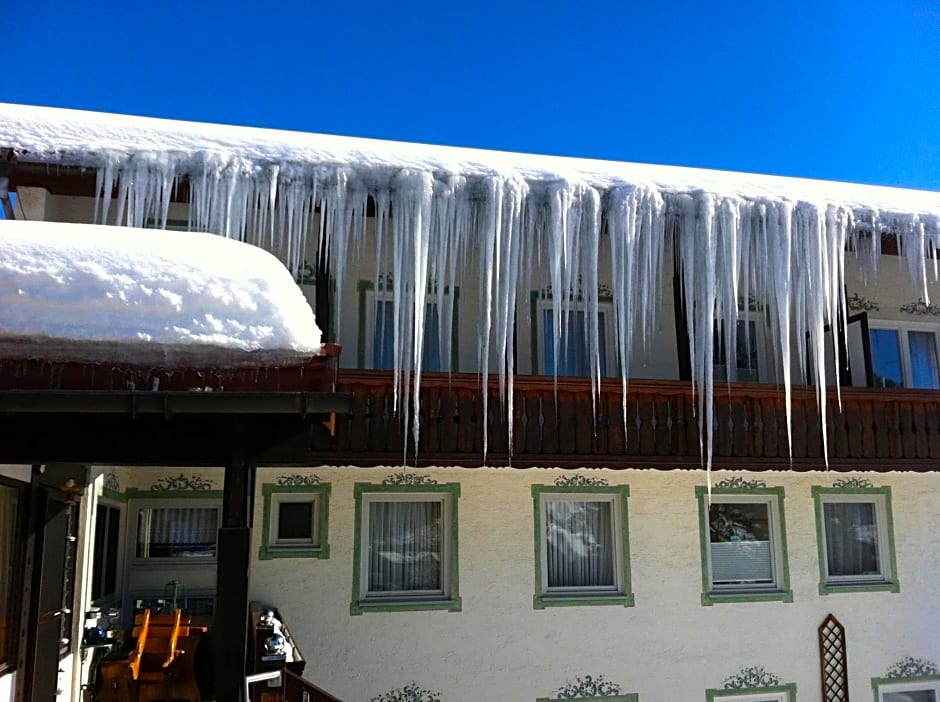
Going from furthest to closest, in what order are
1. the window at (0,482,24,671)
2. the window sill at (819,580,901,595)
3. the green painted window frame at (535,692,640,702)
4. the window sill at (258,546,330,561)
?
the window sill at (819,580,901,595) → the green painted window frame at (535,692,640,702) → the window sill at (258,546,330,561) → the window at (0,482,24,671)

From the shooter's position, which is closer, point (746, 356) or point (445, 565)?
point (445, 565)

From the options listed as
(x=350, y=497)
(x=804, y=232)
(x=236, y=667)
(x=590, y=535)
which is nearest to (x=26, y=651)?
(x=236, y=667)

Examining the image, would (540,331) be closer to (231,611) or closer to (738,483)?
(738,483)

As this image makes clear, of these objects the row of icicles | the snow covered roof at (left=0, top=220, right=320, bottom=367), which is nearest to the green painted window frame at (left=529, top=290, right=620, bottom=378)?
the row of icicles

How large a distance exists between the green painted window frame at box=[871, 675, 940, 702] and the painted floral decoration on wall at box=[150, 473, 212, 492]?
738 cm

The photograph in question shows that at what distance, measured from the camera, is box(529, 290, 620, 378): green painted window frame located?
9.29 m

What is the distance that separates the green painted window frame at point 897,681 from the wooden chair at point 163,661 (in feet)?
23.2

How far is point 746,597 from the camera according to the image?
9.15 m

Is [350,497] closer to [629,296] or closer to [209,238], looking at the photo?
[629,296]

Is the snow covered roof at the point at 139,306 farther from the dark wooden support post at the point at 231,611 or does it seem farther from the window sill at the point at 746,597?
the window sill at the point at 746,597

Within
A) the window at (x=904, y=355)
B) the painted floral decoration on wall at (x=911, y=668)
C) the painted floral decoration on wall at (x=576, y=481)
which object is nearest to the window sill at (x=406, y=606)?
the painted floral decoration on wall at (x=576, y=481)

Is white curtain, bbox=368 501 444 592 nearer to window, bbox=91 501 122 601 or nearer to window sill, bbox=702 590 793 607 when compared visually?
window, bbox=91 501 122 601

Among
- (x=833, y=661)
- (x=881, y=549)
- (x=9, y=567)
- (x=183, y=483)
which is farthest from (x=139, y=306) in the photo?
(x=881, y=549)

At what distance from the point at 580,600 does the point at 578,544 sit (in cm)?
63
